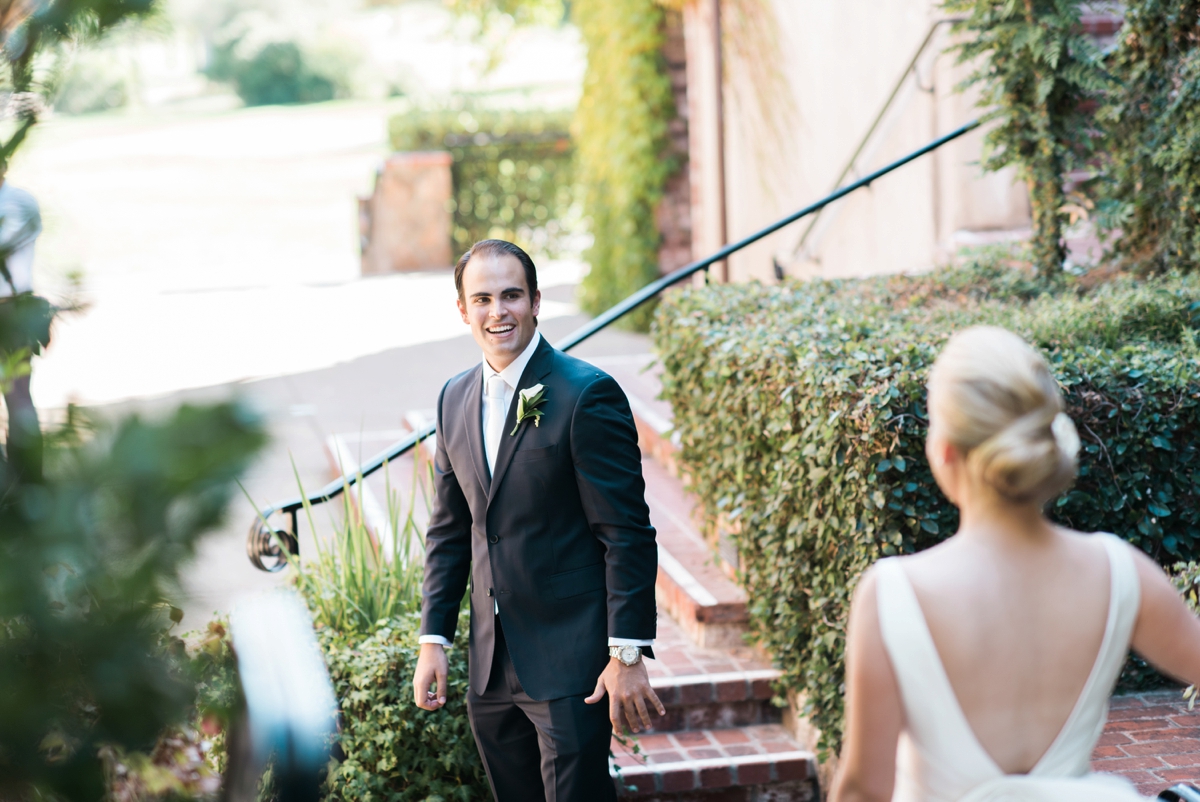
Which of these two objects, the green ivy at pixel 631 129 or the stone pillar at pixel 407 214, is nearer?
the green ivy at pixel 631 129

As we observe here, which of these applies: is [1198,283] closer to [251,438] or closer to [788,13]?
[251,438]

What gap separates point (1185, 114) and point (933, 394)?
4.47 metres

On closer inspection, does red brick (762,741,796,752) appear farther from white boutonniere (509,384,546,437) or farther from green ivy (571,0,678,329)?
green ivy (571,0,678,329)

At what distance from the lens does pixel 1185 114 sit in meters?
5.41

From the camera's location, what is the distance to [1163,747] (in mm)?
3797

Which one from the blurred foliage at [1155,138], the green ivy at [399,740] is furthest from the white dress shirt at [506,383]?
the blurred foliage at [1155,138]

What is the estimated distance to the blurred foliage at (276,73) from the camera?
3497 centimetres

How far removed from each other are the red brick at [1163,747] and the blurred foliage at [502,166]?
545 inches

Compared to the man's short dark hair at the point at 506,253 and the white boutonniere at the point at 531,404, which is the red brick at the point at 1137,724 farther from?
the man's short dark hair at the point at 506,253

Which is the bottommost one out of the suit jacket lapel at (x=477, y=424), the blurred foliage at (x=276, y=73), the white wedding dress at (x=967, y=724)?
the white wedding dress at (x=967, y=724)

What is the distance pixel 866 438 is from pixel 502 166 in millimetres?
13998

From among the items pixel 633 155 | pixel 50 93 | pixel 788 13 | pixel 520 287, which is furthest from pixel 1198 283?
pixel 633 155

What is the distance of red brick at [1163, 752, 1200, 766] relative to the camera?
144 inches

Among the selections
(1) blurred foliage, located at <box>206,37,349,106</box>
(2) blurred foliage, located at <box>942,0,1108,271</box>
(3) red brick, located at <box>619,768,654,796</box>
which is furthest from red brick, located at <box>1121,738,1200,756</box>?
(1) blurred foliage, located at <box>206,37,349,106</box>
